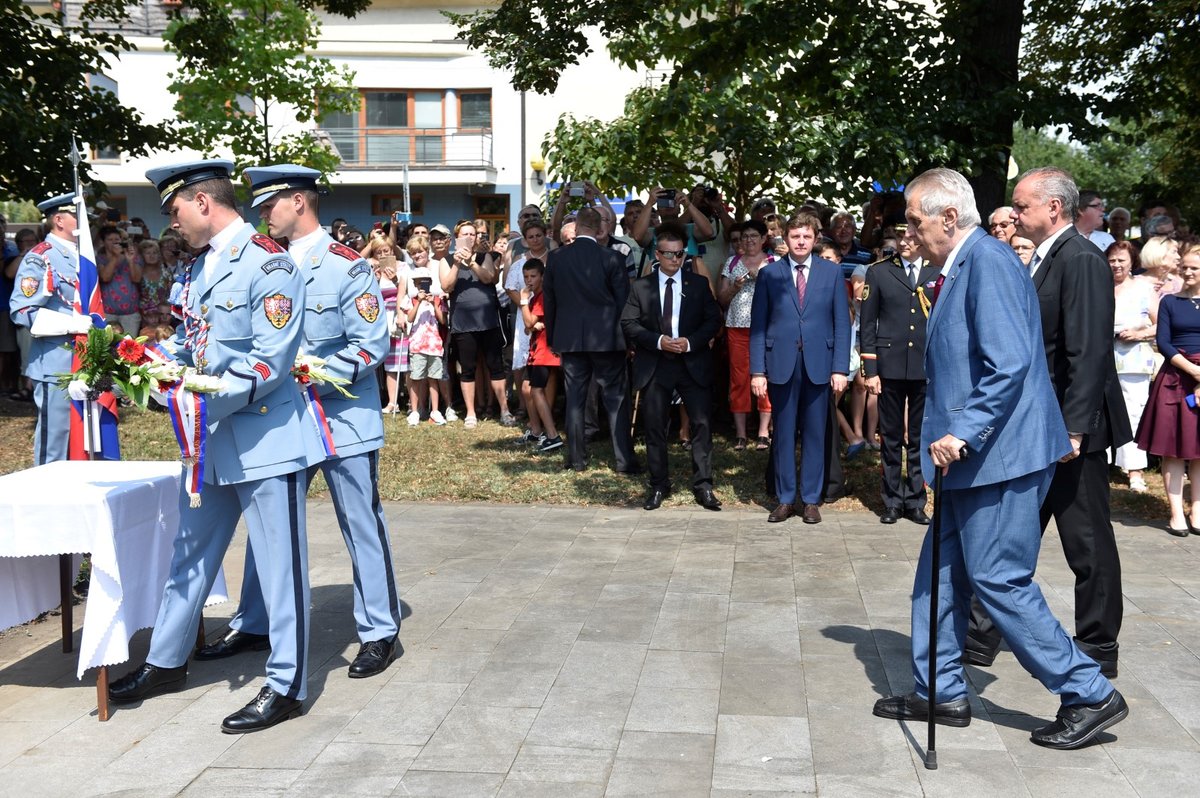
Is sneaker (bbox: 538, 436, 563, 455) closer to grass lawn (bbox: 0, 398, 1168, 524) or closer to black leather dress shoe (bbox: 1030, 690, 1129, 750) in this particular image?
grass lawn (bbox: 0, 398, 1168, 524)

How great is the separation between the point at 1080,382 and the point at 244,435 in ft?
11.3

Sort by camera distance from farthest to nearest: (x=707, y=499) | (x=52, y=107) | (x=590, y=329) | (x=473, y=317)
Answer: (x=52, y=107) < (x=473, y=317) < (x=590, y=329) < (x=707, y=499)

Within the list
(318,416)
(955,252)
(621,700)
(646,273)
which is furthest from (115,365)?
(646,273)

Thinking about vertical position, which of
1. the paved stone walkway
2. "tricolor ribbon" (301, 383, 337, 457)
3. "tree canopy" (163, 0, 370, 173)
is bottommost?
the paved stone walkway

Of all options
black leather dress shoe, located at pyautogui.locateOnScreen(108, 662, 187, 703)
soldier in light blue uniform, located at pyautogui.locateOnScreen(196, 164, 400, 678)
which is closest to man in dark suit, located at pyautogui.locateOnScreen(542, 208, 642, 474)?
soldier in light blue uniform, located at pyautogui.locateOnScreen(196, 164, 400, 678)

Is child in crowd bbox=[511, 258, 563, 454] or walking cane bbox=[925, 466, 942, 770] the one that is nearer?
walking cane bbox=[925, 466, 942, 770]

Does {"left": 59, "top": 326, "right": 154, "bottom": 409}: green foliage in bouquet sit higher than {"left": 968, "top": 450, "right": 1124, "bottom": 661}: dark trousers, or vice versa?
{"left": 59, "top": 326, "right": 154, "bottom": 409}: green foliage in bouquet

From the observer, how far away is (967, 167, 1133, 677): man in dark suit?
16.8 ft

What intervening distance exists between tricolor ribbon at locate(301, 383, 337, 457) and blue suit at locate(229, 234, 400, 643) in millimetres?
144

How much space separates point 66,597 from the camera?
573cm

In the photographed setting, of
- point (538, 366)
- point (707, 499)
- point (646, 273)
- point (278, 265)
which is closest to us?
point (278, 265)

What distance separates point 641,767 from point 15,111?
1138cm

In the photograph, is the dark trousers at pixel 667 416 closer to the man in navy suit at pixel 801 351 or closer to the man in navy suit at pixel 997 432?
the man in navy suit at pixel 801 351

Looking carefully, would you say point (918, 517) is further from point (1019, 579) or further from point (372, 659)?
point (372, 659)
